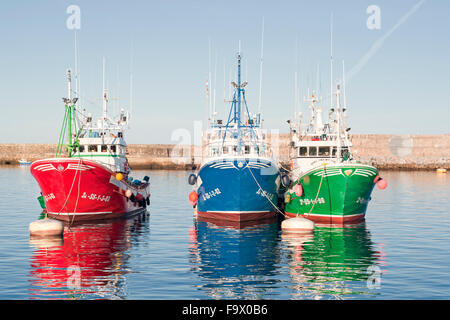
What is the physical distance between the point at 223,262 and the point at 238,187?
10430 millimetres

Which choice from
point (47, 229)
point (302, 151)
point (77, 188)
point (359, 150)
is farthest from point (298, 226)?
point (359, 150)

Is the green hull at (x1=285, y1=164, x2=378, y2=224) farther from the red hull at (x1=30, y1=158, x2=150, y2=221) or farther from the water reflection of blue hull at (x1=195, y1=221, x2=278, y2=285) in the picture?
the red hull at (x1=30, y1=158, x2=150, y2=221)

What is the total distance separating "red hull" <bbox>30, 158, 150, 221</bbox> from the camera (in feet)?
101

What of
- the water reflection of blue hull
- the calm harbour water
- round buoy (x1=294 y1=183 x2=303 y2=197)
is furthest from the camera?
round buoy (x1=294 y1=183 x2=303 y2=197)

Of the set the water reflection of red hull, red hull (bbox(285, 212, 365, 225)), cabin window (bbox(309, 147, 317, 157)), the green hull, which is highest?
cabin window (bbox(309, 147, 317, 157))

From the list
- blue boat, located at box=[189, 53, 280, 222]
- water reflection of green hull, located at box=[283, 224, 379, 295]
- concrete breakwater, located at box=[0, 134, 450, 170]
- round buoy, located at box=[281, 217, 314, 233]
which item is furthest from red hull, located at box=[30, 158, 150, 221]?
concrete breakwater, located at box=[0, 134, 450, 170]

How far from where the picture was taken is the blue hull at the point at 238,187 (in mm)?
31578

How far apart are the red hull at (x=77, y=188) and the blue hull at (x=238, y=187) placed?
621 centimetres

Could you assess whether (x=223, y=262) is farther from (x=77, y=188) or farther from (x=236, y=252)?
(x=77, y=188)

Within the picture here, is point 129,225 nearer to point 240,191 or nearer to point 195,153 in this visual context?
point 240,191

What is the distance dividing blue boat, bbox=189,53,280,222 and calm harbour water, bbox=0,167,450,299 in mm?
1284

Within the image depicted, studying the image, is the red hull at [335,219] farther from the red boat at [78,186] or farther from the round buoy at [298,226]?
the red boat at [78,186]

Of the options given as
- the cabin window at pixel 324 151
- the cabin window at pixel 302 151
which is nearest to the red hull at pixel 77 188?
the cabin window at pixel 302 151

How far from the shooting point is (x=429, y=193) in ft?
205
